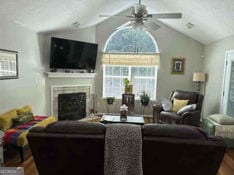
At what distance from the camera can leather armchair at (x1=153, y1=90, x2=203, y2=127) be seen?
14.6 feet

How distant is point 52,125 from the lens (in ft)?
6.72

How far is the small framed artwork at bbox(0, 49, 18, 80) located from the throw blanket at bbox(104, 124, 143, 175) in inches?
105

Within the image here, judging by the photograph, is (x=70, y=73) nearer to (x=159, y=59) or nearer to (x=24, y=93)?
(x=24, y=93)

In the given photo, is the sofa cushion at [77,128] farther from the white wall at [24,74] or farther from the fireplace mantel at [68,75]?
the fireplace mantel at [68,75]

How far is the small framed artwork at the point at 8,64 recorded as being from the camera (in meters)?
3.52

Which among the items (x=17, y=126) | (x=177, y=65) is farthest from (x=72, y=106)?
(x=177, y=65)

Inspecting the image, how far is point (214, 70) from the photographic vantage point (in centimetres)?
541

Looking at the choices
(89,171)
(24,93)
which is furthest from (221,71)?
(24,93)

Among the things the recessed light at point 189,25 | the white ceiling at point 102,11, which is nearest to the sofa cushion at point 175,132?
the white ceiling at point 102,11

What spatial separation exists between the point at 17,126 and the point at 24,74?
1368mm

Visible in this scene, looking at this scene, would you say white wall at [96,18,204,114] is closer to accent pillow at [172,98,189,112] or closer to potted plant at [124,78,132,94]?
potted plant at [124,78,132,94]

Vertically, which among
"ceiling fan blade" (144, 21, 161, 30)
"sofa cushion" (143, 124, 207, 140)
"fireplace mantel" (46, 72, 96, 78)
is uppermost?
"ceiling fan blade" (144, 21, 161, 30)

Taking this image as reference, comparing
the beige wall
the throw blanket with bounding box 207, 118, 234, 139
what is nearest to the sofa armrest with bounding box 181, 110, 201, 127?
the throw blanket with bounding box 207, 118, 234, 139

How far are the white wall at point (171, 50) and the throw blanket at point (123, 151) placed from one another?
4.71 metres
